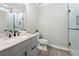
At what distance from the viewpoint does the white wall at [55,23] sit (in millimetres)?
3250

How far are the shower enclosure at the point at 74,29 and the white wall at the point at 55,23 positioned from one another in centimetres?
26

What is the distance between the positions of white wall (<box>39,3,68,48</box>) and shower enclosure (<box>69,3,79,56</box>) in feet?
0.85

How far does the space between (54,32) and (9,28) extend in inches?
82.7

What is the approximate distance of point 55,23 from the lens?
Answer: 139 inches

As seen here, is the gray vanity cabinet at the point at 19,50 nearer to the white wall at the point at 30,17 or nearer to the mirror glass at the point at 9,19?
the mirror glass at the point at 9,19

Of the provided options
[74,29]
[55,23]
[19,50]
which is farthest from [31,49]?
[55,23]

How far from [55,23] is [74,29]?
1.00 metres

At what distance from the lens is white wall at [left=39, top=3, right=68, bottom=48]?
10.7 ft

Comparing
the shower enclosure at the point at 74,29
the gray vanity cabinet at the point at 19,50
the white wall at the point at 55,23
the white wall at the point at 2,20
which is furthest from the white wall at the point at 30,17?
the shower enclosure at the point at 74,29

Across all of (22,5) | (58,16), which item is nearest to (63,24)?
(58,16)

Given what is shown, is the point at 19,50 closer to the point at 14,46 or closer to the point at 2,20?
the point at 14,46

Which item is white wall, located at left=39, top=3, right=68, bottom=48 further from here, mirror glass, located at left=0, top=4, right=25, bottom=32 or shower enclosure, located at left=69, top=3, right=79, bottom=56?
mirror glass, located at left=0, top=4, right=25, bottom=32

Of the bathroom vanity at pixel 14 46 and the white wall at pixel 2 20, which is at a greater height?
the white wall at pixel 2 20

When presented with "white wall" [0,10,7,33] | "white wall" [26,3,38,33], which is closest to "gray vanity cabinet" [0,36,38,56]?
"white wall" [0,10,7,33]
